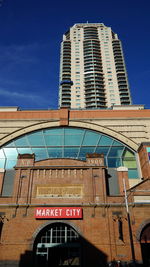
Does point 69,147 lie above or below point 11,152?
above

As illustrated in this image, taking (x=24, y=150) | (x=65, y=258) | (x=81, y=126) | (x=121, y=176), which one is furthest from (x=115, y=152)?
(x=65, y=258)

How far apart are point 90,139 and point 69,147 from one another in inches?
134

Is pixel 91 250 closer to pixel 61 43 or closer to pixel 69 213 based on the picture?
pixel 69 213

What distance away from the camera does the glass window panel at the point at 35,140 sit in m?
30.9

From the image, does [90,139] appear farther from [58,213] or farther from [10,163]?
[58,213]

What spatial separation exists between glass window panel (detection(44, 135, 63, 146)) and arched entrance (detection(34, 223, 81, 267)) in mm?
12714

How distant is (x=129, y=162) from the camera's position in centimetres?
2908

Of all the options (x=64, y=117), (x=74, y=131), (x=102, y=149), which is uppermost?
(x=64, y=117)

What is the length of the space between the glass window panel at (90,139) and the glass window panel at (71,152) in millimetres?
1622

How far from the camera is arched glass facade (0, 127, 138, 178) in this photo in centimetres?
2909

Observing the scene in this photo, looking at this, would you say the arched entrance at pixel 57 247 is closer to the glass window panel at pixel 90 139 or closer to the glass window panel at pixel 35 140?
the glass window panel at pixel 90 139

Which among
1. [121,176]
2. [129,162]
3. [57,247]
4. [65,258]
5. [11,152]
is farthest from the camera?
[11,152]

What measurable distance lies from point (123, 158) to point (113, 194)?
761 cm

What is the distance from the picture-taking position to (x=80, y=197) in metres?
21.7
